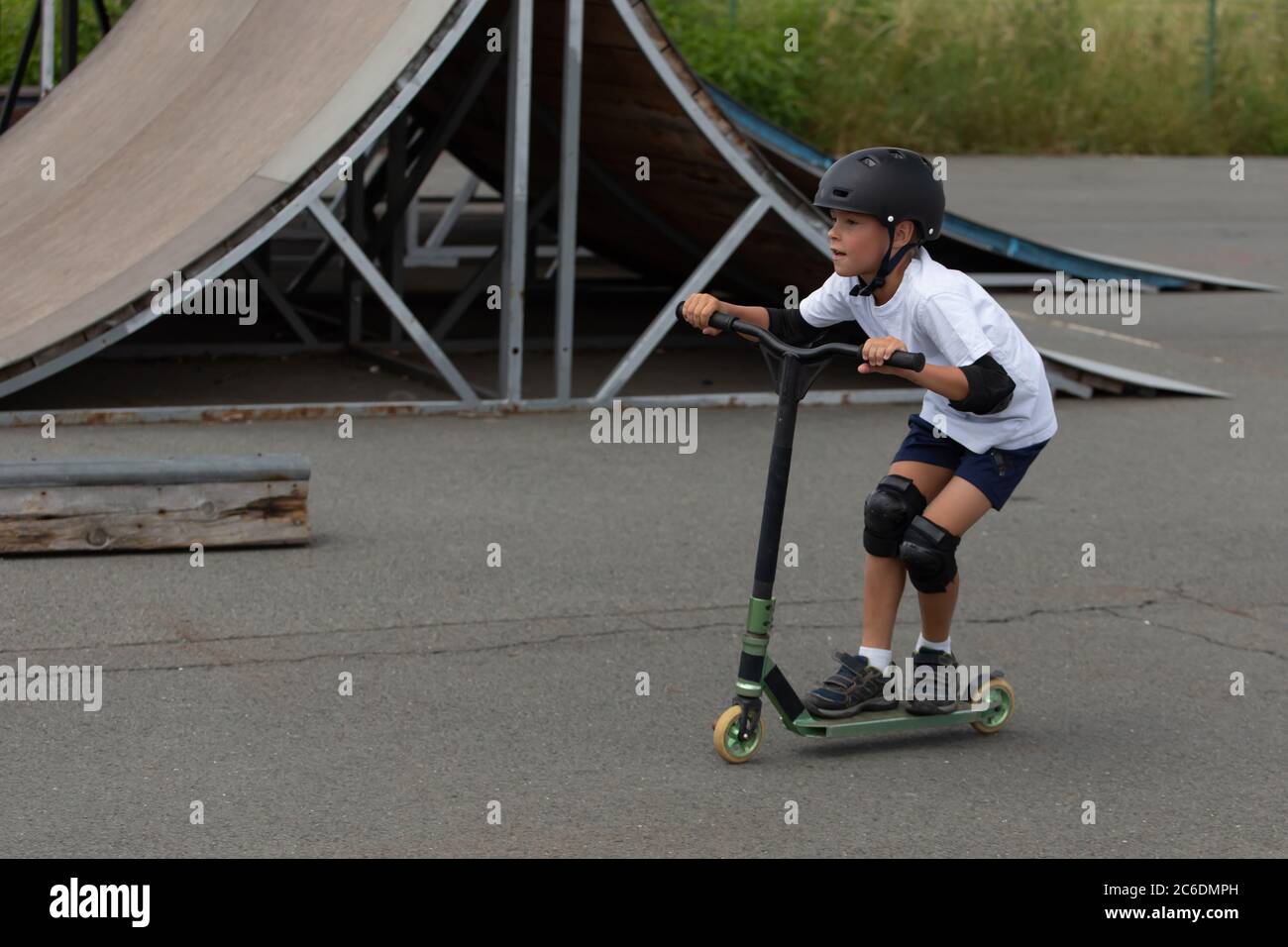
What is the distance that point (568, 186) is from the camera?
390 inches

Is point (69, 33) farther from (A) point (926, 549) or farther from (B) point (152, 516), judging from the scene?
(A) point (926, 549)

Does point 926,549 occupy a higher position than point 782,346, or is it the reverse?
point 782,346

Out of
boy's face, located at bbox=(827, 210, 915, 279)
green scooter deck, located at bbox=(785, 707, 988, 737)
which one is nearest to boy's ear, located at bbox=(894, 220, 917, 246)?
boy's face, located at bbox=(827, 210, 915, 279)

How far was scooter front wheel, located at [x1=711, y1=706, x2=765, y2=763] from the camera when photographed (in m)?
4.90

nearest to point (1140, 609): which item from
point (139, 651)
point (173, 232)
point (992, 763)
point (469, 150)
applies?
point (992, 763)

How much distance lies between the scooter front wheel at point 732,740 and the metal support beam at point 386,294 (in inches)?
198

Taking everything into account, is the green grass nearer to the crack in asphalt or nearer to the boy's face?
the crack in asphalt

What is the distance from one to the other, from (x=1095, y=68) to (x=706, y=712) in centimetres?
2701

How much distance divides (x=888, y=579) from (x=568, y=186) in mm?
5280

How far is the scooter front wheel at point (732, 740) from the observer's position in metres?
4.90

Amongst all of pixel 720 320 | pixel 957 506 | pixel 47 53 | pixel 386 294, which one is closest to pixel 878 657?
pixel 957 506

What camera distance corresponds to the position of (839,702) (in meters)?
5.04

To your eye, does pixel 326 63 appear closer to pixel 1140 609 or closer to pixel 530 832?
pixel 1140 609
